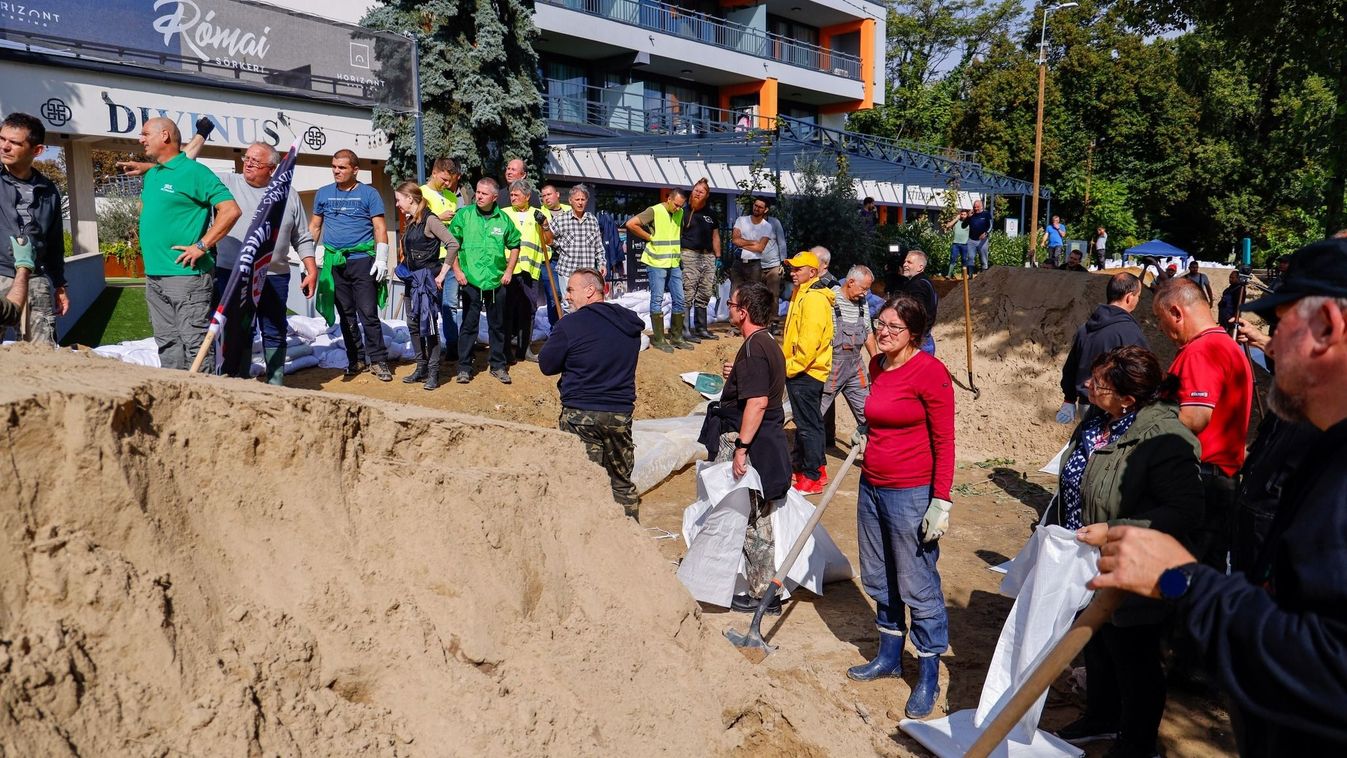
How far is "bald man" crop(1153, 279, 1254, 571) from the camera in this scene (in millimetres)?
4480

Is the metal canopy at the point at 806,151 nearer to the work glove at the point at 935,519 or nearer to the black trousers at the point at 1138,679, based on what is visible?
the work glove at the point at 935,519

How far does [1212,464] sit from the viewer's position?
460cm

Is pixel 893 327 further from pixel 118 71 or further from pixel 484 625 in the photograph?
pixel 118 71

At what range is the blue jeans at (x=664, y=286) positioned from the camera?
458 inches

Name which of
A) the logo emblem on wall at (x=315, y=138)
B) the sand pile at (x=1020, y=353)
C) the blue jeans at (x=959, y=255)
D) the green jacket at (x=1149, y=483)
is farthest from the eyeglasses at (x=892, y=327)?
the blue jeans at (x=959, y=255)

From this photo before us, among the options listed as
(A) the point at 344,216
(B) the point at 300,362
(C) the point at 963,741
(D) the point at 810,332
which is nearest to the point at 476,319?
(A) the point at 344,216

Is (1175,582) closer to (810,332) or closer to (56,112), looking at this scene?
(810,332)

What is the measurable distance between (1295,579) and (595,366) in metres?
Answer: 4.22

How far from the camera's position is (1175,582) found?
2.02 meters

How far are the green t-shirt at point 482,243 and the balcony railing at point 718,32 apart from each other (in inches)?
734

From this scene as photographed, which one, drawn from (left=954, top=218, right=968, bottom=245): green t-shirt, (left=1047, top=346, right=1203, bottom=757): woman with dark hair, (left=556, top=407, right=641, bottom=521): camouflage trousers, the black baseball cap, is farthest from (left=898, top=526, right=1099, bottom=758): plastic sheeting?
(left=954, top=218, right=968, bottom=245): green t-shirt

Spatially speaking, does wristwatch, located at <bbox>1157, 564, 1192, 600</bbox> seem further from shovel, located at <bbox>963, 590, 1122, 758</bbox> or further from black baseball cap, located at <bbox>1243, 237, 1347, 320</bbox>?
black baseball cap, located at <bbox>1243, 237, 1347, 320</bbox>

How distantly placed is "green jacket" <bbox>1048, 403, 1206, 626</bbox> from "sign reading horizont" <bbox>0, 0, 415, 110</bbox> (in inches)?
363

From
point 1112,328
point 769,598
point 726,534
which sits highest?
point 1112,328
